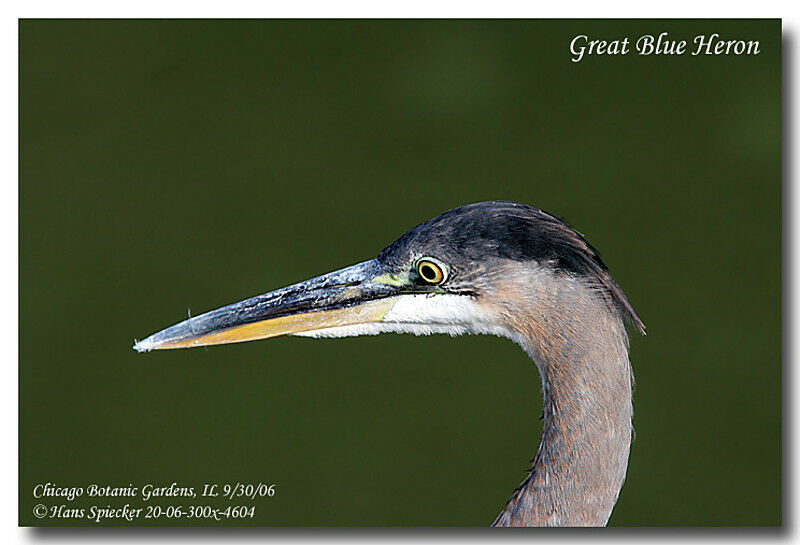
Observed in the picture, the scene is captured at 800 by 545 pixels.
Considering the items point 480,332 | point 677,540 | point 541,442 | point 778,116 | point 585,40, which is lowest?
point 677,540

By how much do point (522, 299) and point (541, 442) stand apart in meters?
0.35

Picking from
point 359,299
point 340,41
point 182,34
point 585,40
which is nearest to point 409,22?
point 340,41

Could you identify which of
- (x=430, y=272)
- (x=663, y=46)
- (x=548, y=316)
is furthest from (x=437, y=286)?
(x=663, y=46)

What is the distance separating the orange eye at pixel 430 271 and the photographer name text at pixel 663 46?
88cm

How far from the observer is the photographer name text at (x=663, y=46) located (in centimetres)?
240

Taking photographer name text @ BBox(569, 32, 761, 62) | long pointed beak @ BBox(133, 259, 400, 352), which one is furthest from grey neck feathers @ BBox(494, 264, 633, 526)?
photographer name text @ BBox(569, 32, 761, 62)

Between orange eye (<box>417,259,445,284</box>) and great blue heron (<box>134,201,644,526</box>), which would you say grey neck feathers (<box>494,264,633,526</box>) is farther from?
orange eye (<box>417,259,445,284</box>)

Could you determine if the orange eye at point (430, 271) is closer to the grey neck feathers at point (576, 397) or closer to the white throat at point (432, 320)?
the white throat at point (432, 320)

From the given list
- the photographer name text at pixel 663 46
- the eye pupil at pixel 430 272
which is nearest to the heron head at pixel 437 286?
the eye pupil at pixel 430 272

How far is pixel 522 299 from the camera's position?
1.96 meters

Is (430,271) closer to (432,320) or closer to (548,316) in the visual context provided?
(432,320)

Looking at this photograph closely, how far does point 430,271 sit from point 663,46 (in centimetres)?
103

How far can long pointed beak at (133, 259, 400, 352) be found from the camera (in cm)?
210

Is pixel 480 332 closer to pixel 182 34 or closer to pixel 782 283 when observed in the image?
pixel 782 283
